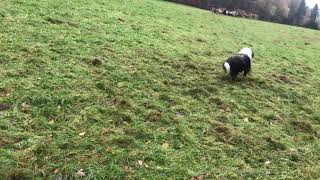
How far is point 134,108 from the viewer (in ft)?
29.2

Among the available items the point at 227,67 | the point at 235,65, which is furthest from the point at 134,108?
the point at 235,65

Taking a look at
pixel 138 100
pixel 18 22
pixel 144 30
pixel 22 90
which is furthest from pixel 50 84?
pixel 144 30

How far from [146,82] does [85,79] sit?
5.27 ft

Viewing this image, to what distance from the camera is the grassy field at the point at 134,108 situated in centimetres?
696

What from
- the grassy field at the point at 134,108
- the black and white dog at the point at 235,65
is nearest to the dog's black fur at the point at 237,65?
the black and white dog at the point at 235,65

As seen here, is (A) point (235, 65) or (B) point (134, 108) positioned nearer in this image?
(B) point (134, 108)

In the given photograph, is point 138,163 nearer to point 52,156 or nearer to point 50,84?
point 52,156

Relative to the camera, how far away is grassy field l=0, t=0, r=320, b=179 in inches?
274

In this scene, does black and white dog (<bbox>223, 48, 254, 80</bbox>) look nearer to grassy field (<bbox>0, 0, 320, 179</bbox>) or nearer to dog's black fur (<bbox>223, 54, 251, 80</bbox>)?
dog's black fur (<bbox>223, 54, 251, 80</bbox>)

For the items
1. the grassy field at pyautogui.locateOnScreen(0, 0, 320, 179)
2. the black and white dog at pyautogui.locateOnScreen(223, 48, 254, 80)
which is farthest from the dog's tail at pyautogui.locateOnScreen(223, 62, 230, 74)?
the grassy field at pyautogui.locateOnScreen(0, 0, 320, 179)

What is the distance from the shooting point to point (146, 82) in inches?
420

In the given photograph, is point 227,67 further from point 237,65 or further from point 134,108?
point 134,108

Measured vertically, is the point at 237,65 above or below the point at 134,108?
above

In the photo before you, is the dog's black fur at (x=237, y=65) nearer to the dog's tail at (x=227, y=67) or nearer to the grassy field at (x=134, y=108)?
the dog's tail at (x=227, y=67)
